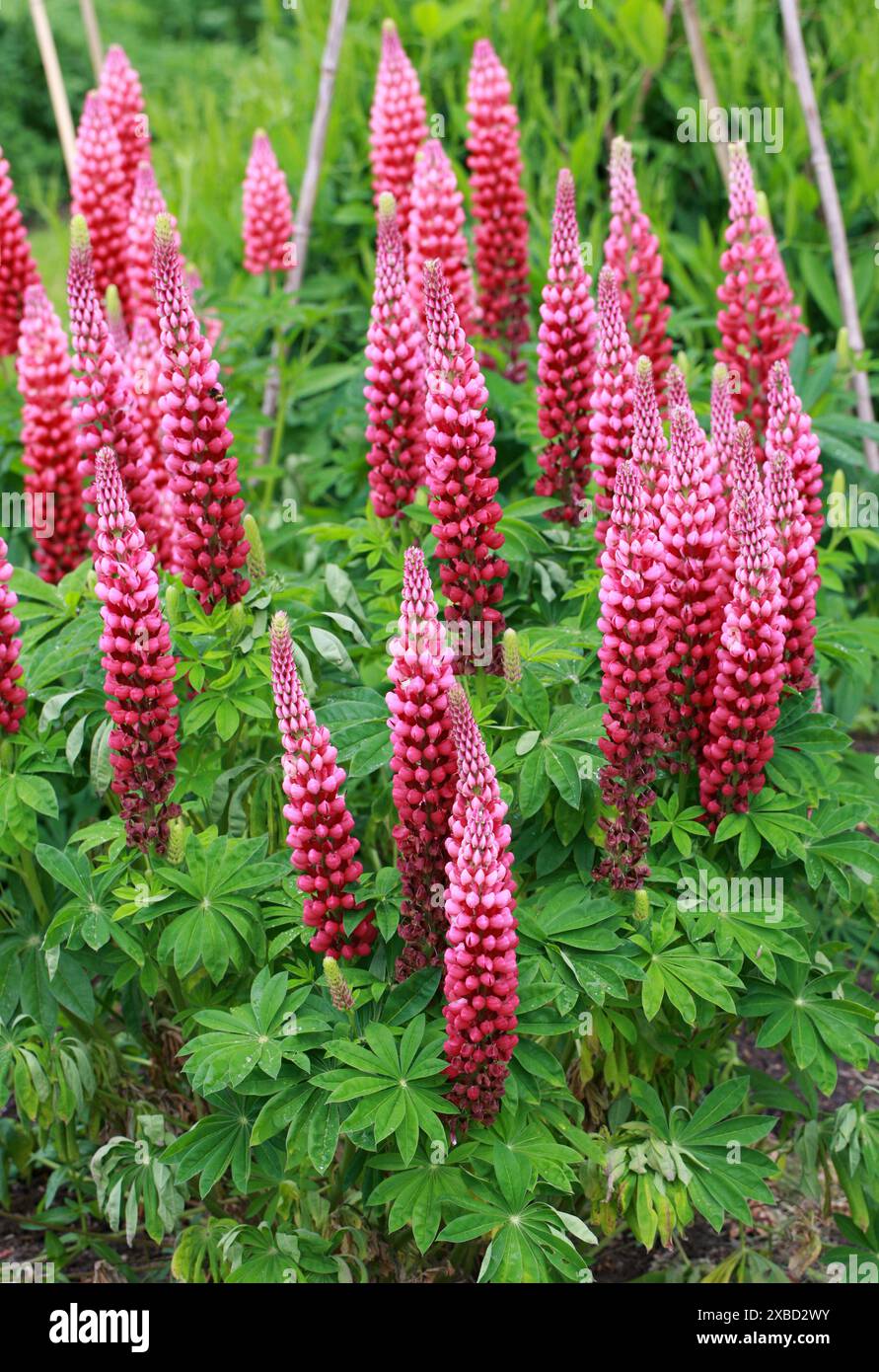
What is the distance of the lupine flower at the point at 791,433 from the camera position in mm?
3492

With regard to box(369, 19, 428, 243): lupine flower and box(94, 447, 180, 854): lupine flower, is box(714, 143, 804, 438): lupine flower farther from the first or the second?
box(94, 447, 180, 854): lupine flower

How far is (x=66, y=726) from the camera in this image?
11.9 ft

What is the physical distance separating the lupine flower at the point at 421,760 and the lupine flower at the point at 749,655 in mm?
586

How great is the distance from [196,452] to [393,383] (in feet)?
2.02

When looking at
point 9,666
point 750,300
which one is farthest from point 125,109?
point 9,666

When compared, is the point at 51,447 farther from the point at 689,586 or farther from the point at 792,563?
the point at 792,563

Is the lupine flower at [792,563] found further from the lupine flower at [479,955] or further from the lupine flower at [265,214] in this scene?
the lupine flower at [265,214]

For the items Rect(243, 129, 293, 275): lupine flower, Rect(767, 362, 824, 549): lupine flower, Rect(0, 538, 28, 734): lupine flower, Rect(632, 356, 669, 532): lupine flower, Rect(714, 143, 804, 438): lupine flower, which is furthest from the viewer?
Rect(243, 129, 293, 275): lupine flower

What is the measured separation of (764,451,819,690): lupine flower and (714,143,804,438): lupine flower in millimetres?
938

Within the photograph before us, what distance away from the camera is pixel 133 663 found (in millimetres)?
3133

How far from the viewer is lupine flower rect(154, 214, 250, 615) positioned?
3.29 metres

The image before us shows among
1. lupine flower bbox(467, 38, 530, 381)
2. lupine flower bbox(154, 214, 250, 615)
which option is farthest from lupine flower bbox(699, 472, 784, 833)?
lupine flower bbox(467, 38, 530, 381)

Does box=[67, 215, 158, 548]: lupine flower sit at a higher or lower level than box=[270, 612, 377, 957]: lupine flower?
higher
